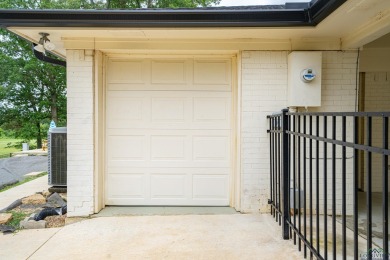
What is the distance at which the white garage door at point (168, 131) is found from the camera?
5098 millimetres

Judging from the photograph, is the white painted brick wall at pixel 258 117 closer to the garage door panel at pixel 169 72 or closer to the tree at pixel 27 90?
the garage door panel at pixel 169 72

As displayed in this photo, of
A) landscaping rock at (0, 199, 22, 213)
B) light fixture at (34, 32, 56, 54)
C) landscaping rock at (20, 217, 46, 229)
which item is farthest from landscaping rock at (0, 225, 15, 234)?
light fixture at (34, 32, 56, 54)

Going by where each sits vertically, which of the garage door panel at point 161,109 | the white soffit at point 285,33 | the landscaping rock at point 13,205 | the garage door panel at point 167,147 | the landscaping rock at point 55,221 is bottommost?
the landscaping rock at point 55,221

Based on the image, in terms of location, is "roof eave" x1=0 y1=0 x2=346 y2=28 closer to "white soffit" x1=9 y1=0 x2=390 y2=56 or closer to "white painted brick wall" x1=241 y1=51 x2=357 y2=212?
"white soffit" x1=9 y1=0 x2=390 y2=56

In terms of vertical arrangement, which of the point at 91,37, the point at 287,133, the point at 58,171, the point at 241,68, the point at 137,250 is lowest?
the point at 137,250

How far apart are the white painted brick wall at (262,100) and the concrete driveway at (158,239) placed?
0.39 meters

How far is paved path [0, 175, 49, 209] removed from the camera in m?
5.92

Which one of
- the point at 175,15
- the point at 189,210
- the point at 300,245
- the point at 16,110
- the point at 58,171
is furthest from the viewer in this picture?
the point at 16,110

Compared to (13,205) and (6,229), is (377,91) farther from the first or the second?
(13,205)

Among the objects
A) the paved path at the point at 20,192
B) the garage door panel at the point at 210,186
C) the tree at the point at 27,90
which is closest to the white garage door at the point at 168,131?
the garage door panel at the point at 210,186

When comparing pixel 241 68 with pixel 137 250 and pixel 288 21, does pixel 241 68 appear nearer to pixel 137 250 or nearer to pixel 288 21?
pixel 288 21

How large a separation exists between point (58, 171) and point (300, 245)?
4.58 metres

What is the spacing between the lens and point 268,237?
386 cm

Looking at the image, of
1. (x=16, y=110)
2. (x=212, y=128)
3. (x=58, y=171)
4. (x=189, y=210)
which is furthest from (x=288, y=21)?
(x=16, y=110)
